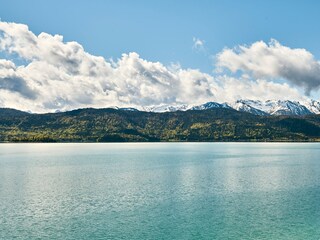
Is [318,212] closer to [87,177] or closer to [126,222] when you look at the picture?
[126,222]

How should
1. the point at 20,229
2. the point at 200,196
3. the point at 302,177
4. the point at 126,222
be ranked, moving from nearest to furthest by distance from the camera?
the point at 20,229 < the point at 126,222 < the point at 200,196 < the point at 302,177

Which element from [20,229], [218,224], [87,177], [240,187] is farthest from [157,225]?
[87,177]

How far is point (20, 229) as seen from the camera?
53.0 m

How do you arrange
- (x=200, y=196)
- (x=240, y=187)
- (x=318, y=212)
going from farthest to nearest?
(x=240, y=187), (x=200, y=196), (x=318, y=212)

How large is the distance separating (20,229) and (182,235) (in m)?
24.3

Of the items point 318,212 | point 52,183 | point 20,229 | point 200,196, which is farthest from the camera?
point 52,183

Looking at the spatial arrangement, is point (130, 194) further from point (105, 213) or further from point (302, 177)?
point (302, 177)

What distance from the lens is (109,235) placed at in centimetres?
5069

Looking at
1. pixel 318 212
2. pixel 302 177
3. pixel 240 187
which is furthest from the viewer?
pixel 302 177

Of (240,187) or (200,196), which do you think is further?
(240,187)

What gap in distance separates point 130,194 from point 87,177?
122 ft

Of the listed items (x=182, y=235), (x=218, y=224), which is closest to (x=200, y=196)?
(x=218, y=224)

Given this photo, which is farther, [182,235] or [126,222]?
[126,222]

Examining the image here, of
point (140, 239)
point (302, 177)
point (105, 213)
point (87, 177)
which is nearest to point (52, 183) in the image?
point (87, 177)
